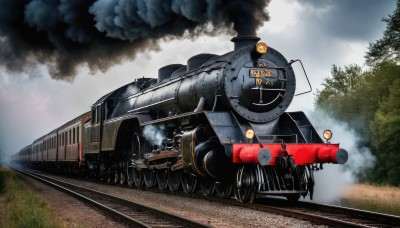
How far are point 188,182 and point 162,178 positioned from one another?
173cm

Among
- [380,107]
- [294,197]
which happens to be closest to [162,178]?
[294,197]

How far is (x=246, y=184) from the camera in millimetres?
10531

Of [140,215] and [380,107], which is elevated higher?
[380,107]

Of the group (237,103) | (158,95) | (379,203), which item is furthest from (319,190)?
(158,95)

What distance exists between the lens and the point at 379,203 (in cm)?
1087

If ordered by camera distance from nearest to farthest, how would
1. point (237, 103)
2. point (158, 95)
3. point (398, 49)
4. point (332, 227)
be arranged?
1. point (332, 227)
2. point (237, 103)
3. point (158, 95)
4. point (398, 49)

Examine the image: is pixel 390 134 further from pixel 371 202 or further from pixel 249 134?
pixel 249 134

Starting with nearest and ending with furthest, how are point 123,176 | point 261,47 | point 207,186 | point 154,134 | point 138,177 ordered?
point 261,47
point 207,186
point 154,134
point 138,177
point 123,176

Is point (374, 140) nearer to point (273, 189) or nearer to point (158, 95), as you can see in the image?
point (158, 95)

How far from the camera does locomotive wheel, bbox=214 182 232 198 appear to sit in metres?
11.7

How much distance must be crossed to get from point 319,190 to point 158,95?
5142 mm

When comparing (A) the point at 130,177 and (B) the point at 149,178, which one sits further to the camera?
(A) the point at 130,177

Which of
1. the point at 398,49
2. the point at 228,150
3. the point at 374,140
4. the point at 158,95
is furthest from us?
the point at 398,49

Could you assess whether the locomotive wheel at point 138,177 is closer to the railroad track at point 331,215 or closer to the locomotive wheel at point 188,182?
the locomotive wheel at point 188,182
